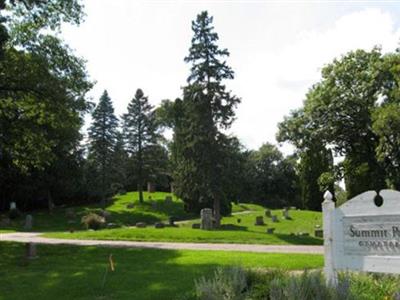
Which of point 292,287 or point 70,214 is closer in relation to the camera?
point 292,287

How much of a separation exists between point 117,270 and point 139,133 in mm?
46878

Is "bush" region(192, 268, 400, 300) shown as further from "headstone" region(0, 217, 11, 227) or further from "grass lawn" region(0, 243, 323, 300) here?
"headstone" region(0, 217, 11, 227)

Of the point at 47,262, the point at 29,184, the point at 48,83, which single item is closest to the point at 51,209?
the point at 29,184

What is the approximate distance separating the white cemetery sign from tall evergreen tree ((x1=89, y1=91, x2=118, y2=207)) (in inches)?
1991

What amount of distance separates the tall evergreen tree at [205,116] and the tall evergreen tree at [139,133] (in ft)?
70.3

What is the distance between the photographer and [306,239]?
2756cm

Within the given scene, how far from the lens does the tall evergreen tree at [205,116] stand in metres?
35.7

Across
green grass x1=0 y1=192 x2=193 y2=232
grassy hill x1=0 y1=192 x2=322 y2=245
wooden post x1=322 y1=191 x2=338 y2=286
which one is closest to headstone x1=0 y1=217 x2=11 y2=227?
green grass x1=0 y1=192 x2=193 y2=232

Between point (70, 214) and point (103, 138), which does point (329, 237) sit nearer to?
point (70, 214)

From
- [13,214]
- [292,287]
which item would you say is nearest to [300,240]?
[292,287]

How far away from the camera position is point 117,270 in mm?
15078

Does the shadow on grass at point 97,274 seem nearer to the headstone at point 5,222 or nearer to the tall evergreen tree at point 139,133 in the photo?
the headstone at point 5,222

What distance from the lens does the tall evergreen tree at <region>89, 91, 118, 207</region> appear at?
59.1 m

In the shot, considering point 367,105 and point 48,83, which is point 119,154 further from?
point 48,83
